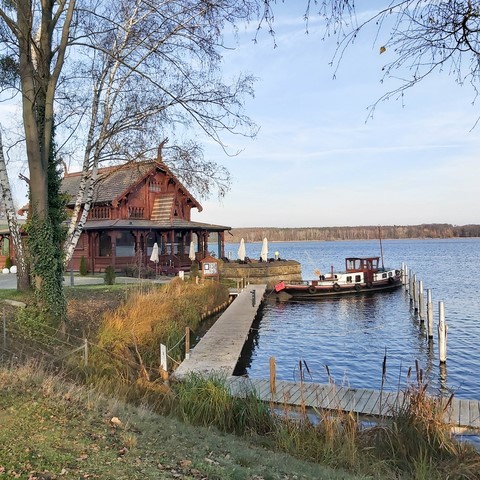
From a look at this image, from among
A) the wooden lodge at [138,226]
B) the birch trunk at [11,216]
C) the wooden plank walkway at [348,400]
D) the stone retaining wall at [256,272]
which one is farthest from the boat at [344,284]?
the wooden plank walkway at [348,400]

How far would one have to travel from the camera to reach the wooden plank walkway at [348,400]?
891 cm

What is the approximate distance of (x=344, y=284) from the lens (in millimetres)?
34062

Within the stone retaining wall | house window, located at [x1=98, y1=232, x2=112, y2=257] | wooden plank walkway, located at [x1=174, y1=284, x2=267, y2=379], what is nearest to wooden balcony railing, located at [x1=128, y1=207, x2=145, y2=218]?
house window, located at [x1=98, y1=232, x2=112, y2=257]

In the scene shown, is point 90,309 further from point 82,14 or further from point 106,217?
point 106,217

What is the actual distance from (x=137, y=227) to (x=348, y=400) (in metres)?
23.5

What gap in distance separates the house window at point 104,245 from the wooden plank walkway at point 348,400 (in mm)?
24212

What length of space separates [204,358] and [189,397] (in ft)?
16.4

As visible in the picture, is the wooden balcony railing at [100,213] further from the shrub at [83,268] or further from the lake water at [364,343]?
the lake water at [364,343]

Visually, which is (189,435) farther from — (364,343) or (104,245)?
(104,245)

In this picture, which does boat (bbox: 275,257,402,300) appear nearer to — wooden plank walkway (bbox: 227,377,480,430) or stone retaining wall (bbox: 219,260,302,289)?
stone retaining wall (bbox: 219,260,302,289)

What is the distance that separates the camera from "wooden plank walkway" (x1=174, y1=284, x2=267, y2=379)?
1212cm

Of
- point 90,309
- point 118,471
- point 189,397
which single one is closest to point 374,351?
point 90,309

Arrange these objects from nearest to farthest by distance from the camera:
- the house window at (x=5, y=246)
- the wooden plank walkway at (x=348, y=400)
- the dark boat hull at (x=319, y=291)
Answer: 1. the wooden plank walkway at (x=348, y=400)
2. the dark boat hull at (x=319, y=291)
3. the house window at (x=5, y=246)

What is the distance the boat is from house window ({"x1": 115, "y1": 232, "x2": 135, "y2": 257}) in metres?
9.94
